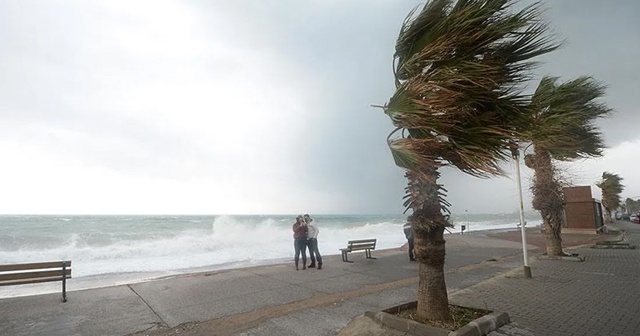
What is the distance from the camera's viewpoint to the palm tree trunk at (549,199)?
39.0 feet

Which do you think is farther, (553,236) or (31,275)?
(553,236)

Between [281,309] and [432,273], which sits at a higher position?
[432,273]

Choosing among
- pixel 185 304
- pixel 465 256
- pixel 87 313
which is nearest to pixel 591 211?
pixel 465 256

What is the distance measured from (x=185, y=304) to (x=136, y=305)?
95cm

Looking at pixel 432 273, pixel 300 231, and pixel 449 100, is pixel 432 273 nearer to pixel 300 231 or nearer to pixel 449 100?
pixel 449 100

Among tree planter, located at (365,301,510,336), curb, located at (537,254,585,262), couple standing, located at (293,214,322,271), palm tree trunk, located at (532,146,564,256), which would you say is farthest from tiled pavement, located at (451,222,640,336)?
couple standing, located at (293,214,322,271)

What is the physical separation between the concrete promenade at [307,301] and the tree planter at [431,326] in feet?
0.54

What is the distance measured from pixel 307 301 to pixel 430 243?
10.4 ft

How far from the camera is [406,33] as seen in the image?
15.5 feet

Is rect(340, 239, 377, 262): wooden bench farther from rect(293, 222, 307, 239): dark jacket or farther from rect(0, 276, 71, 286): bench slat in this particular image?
rect(0, 276, 71, 286): bench slat

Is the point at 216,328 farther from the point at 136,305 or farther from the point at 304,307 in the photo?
the point at 136,305

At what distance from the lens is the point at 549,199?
11.9 m

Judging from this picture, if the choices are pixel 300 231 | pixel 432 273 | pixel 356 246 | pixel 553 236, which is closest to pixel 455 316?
pixel 432 273

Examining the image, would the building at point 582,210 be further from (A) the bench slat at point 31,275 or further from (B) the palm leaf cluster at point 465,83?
(A) the bench slat at point 31,275
